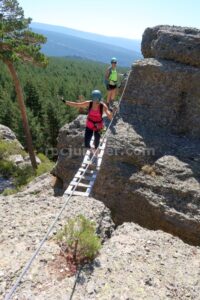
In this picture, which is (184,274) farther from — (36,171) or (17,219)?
(36,171)

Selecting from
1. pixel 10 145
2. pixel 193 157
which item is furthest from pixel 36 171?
pixel 193 157

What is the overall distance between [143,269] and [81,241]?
→ 149cm

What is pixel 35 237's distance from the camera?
848 centimetres

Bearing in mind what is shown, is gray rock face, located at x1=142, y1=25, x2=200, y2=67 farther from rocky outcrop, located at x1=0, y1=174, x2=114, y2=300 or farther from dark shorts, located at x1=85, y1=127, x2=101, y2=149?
rocky outcrop, located at x1=0, y1=174, x2=114, y2=300

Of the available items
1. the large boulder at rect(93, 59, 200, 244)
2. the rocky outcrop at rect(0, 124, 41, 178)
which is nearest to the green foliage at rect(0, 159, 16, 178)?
the rocky outcrop at rect(0, 124, 41, 178)

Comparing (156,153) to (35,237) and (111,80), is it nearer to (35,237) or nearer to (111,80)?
(111,80)

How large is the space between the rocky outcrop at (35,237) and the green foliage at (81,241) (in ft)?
1.24

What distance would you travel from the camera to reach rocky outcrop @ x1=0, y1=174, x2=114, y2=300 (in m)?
6.93

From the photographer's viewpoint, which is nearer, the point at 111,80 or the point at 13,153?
the point at 111,80

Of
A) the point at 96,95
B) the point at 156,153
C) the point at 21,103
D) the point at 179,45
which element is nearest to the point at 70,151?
the point at 156,153

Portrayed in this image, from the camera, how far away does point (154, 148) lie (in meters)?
14.4

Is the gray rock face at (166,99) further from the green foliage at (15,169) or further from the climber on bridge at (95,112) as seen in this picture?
the green foliage at (15,169)

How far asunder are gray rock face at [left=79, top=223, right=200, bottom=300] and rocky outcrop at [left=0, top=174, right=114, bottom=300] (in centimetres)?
55

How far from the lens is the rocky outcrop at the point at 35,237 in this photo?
693cm
